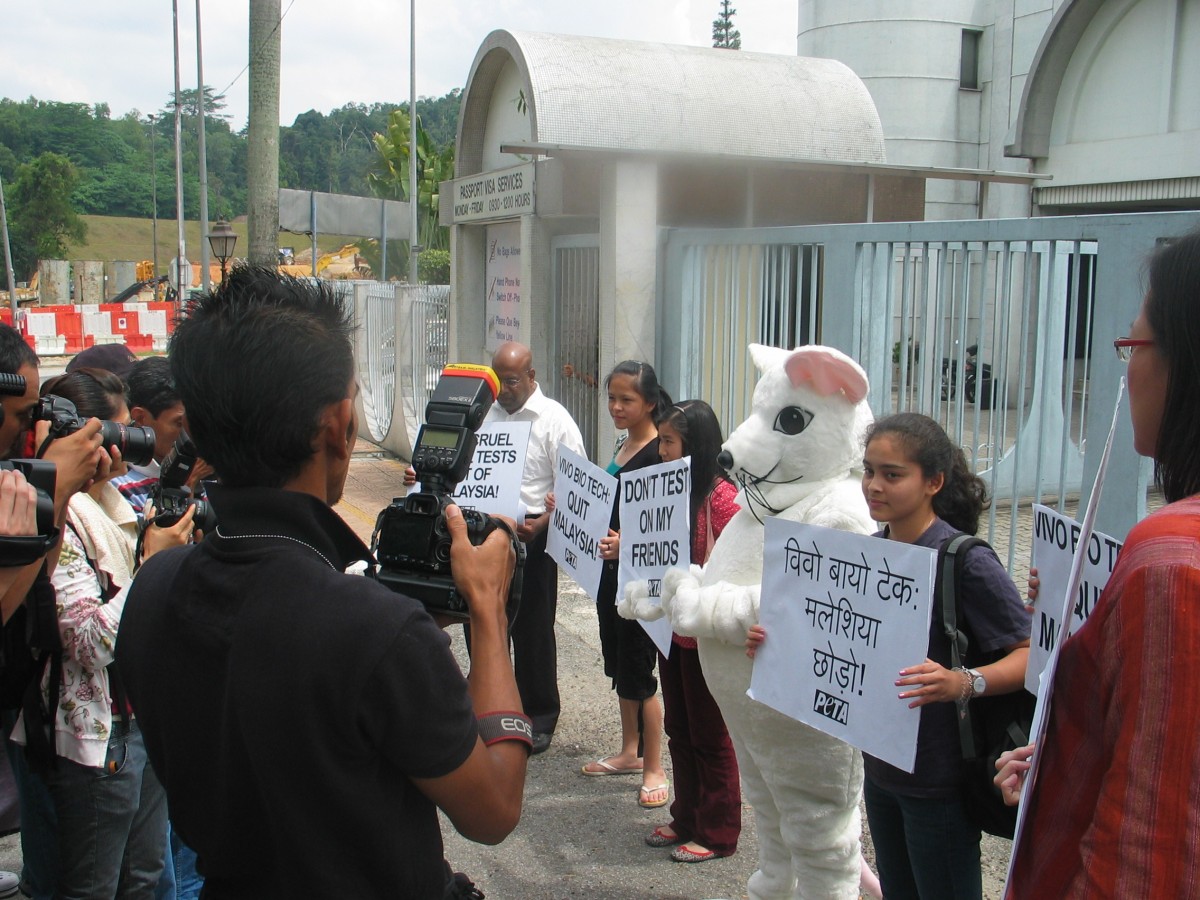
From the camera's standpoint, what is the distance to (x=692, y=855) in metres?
3.77

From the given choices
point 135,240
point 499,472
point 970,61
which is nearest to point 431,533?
point 499,472

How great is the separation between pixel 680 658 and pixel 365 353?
10520 mm

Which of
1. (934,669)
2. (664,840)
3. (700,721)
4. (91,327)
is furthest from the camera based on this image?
(91,327)

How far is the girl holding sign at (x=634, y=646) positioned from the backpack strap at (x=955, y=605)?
169cm

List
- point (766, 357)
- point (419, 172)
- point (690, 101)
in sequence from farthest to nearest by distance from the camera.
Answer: point (419, 172) → point (690, 101) → point (766, 357)

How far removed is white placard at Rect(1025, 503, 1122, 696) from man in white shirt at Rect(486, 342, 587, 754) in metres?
2.49

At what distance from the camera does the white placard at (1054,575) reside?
7.27 feet

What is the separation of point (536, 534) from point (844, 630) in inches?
92.6

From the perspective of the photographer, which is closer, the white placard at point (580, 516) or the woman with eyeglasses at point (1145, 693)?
the woman with eyeglasses at point (1145, 693)

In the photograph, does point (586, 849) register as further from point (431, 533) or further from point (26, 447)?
point (431, 533)

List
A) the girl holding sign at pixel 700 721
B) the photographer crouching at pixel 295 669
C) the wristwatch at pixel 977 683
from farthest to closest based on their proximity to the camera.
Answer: the girl holding sign at pixel 700 721, the wristwatch at pixel 977 683, the photographer crouching at pixel 295 669

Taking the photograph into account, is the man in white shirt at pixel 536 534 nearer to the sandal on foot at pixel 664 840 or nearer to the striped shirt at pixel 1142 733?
the sandal on foot at pixel 664 840

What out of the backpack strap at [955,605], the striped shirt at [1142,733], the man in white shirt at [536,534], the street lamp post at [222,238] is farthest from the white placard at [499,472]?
the street lamp post at [222,238]

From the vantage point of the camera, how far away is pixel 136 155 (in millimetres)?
112562
